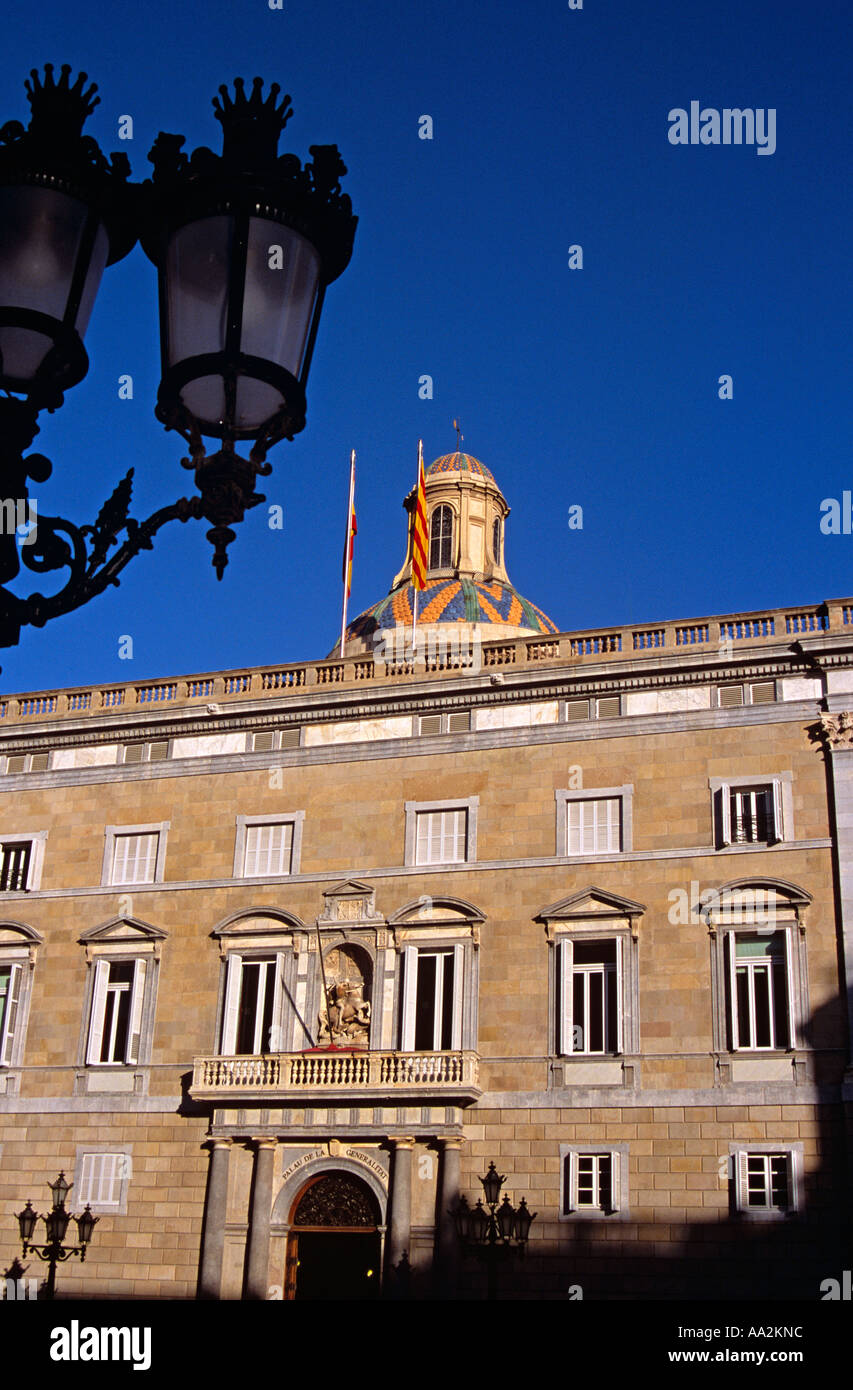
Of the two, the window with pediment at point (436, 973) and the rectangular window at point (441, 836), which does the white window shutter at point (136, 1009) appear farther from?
the rectangular window at point (441, 836)

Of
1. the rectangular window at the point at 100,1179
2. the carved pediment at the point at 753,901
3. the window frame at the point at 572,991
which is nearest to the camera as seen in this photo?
the carved pediment at the point at 753,901

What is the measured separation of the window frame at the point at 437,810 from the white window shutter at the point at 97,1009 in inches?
282

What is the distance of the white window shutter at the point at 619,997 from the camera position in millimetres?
28422

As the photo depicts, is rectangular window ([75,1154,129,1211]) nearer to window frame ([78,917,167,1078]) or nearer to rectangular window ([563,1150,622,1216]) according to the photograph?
window frame ([78,917,167,1078])

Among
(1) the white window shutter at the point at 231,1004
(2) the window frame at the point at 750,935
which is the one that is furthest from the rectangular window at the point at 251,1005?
(2) the window frame at the point at 750,935

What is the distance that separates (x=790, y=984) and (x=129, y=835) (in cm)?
1471

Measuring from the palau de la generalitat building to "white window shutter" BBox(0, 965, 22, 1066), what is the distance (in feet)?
0.32

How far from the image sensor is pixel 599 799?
3047cm

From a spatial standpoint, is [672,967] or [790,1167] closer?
[790,1167]

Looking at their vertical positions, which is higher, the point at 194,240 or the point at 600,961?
the point at 600,961
